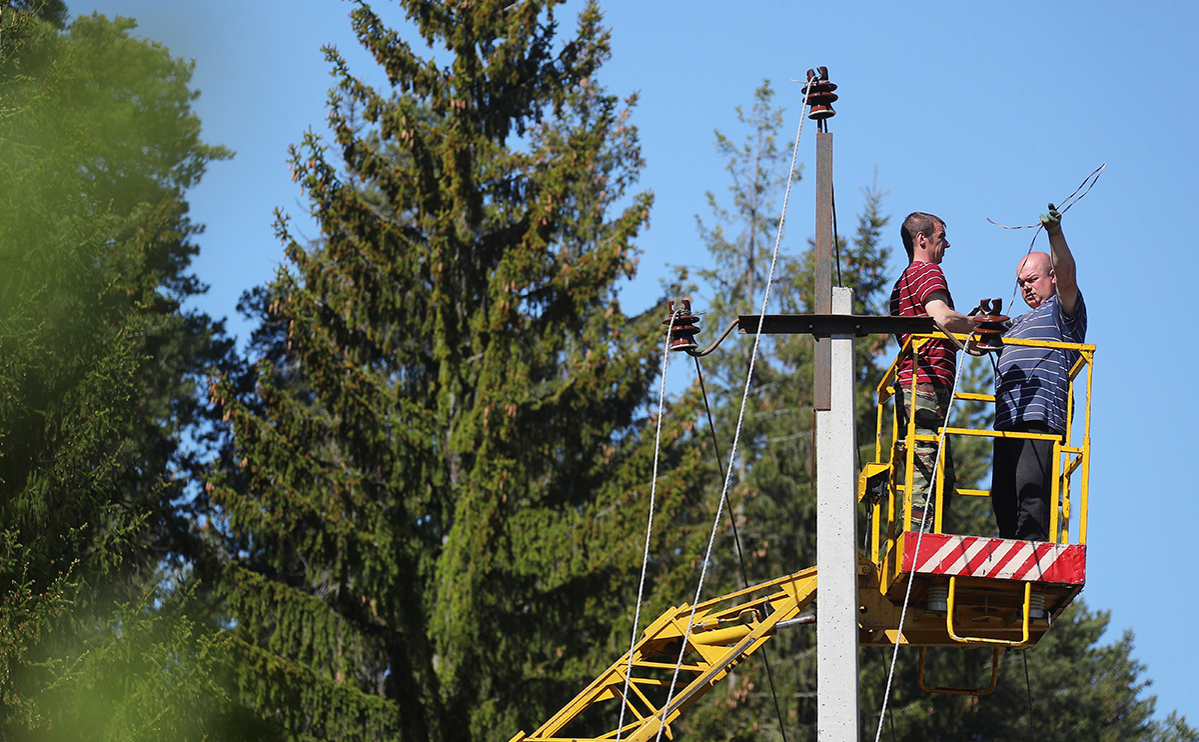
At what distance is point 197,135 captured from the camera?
3098 cm

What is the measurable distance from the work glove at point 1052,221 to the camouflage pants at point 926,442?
1121 millimetres

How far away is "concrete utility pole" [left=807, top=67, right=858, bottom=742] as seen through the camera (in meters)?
6.72

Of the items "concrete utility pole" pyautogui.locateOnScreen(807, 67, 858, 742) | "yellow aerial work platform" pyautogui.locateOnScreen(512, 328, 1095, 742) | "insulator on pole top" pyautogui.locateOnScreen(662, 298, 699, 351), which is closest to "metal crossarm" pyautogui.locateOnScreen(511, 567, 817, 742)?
"yellow aerial work platform" pyautogui.locateOnScreen(512, 328, 1095, 742)

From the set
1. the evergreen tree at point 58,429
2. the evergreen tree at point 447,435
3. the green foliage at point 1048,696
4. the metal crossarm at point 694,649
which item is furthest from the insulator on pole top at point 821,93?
the green foliage at point 1048,696

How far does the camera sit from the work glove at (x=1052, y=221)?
7.62m

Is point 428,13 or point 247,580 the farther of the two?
point 428,13

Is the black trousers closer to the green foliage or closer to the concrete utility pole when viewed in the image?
the concrete utility pole

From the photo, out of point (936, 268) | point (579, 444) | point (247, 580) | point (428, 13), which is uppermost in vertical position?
point (428, 13)

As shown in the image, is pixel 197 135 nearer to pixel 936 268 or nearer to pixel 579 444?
pixel 579 444

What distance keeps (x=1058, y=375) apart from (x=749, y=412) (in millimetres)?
18921

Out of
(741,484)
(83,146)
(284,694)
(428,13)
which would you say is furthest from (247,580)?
(741,484)

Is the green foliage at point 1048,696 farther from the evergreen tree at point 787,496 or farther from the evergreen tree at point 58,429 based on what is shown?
the evergreen tree at point 58,429

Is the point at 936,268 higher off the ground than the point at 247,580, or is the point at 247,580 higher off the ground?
the point at 936,268

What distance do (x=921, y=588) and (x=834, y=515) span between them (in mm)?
1450
